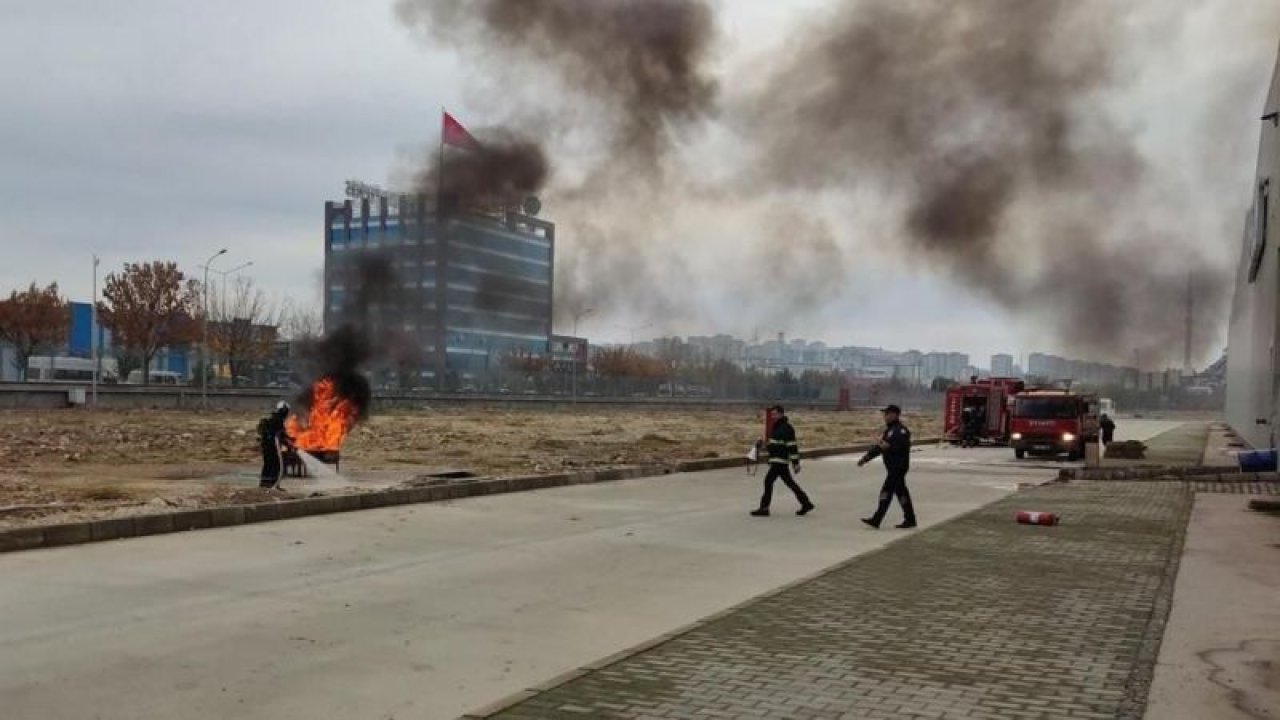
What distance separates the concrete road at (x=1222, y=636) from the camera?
17.8 feet

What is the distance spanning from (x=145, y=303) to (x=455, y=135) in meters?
49.8

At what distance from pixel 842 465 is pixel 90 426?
21.6m

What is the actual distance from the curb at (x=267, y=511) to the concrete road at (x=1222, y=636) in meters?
9.55

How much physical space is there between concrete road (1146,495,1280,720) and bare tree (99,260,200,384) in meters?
59.6

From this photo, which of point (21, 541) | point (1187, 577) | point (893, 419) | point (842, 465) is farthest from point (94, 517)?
point (842, 465)

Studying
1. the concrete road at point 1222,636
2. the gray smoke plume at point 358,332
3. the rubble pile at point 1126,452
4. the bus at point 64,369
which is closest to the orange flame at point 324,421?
the gray smoke plume at point 358,332

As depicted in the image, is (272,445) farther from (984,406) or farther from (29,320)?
(29,320)

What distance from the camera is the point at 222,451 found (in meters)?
23.1

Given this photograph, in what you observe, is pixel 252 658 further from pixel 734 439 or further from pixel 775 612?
pixel 734 439

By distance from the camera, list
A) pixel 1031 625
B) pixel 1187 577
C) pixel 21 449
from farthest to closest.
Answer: pixel 21 449
pixel 1187 577
pixel 1031 625

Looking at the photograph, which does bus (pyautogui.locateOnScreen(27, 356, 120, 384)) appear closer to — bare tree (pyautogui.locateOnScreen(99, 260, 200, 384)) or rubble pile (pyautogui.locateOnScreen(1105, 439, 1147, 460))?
bare tree (pyautogui.locateOnScreen(99, 260, 200, 384))

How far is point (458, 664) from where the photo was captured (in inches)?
241

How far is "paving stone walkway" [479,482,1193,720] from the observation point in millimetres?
5117

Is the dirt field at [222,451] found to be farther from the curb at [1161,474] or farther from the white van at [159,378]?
the white van at [159,378]
